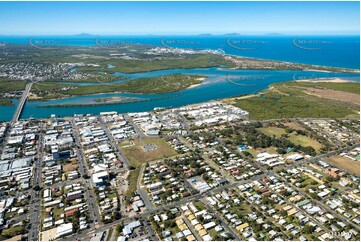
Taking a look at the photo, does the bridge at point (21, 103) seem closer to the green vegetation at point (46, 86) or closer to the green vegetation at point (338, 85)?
the green vegetation at point (46, 86)

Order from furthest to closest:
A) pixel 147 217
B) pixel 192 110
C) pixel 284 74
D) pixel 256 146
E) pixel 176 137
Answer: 1. pixel 284 74
2. pixel 192 110
3. pixel 176 137
4. pixel 256 146
5. pixel 147 217

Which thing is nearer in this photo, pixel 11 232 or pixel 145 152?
pixel 11 232

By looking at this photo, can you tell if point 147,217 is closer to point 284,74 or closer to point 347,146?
point 347,146

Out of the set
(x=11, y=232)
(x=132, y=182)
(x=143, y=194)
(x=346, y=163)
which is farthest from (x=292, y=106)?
(x=11, y=232)

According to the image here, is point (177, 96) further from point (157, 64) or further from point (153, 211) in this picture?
point (157, 64)

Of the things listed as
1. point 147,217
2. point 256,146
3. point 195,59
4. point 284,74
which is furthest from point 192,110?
point 195,59
